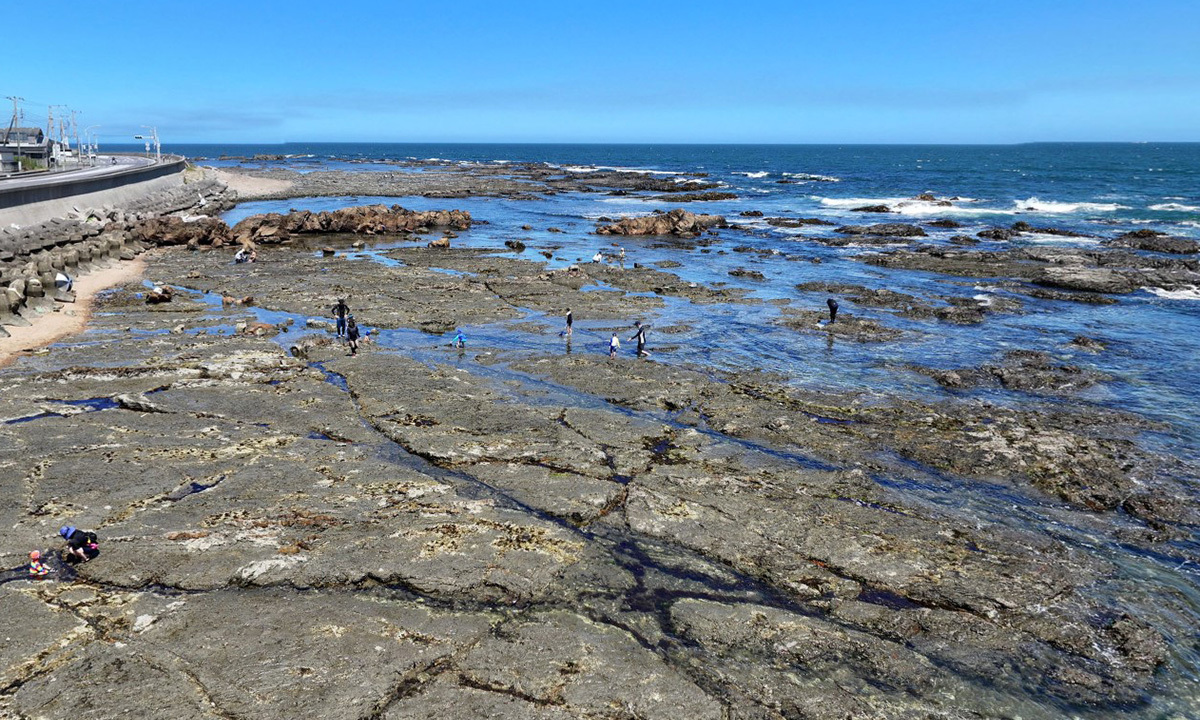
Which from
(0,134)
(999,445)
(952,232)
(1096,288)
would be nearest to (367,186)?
(0,134)

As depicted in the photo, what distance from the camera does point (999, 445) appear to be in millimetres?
17562

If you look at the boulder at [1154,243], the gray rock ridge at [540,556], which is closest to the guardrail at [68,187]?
the gray rock ridge at [540,556]

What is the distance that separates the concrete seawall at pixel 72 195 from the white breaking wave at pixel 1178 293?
219 feet

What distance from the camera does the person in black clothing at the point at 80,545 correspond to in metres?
11.0

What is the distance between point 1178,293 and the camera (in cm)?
3731

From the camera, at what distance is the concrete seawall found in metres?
43.8

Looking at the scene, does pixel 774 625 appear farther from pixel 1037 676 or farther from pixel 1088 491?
pixel 1088 491

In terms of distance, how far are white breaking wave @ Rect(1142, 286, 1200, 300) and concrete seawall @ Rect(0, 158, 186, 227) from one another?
219 ft

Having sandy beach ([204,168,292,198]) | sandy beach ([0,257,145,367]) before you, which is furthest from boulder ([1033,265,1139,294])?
sandy beach ([204,168,292,198])

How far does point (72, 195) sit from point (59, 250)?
2073cm

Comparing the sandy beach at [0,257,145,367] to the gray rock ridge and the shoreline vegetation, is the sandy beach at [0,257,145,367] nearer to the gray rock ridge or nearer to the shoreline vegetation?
the shoreline vegetation

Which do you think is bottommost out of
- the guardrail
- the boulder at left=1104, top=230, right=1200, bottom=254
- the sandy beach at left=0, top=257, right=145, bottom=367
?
the sandy beach at left=0, top=257, right=145, bottom=367

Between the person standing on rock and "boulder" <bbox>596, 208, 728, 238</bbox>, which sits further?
"boulder" <bbox>596, 208, 728, 238</bbox>

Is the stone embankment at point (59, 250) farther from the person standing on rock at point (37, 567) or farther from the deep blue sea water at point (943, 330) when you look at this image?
the person standing on rock at point (37, 567)
